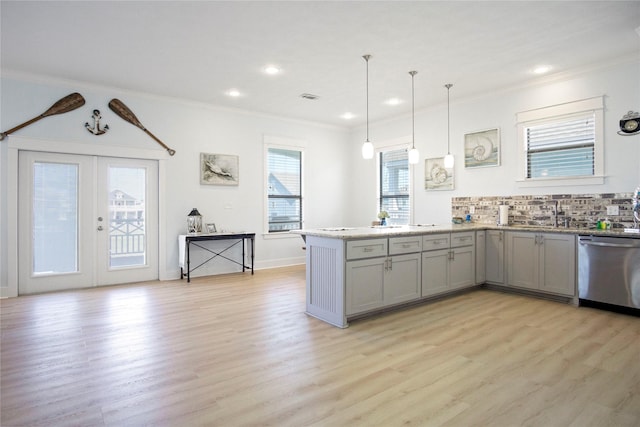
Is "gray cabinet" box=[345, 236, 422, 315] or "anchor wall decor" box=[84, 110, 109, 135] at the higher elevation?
"anchor wall decor" box=[84, 110, 109, 135]

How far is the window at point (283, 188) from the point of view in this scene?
6.95 m

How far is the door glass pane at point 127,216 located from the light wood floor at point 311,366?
1.29 m

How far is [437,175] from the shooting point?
20.5ft

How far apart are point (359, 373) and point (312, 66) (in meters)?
3.53

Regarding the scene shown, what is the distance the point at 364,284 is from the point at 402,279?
1.82 ft

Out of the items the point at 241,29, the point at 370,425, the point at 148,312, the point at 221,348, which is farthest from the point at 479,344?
the point at 241,29

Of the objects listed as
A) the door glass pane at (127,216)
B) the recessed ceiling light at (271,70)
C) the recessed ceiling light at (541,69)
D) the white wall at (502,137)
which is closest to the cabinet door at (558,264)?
the white wall at (502,137)

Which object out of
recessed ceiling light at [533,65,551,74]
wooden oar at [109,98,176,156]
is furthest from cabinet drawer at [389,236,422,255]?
wooden oar at [109,98,176,156]

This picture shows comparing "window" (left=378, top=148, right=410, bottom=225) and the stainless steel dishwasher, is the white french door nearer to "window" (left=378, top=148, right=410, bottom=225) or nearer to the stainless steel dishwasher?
"window" (left=378, top=148, right=410, bottom=225)

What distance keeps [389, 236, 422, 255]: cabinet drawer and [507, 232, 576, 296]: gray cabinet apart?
1534mm

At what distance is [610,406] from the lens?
2.09 meters

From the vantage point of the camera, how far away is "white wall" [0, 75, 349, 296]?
4809 millimetres

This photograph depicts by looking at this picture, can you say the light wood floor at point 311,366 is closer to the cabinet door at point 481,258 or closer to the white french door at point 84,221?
the cabinet door at point 481,258

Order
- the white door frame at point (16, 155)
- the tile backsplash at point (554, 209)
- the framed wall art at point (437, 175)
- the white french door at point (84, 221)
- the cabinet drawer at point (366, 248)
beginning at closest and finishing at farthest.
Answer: the cabinet drawer at point (366, 248), the tile backsplash at point (554, 209), the white door frame at point (16, 155), the white french door at point (84, 221), the framed wall art at point (437, 175)
